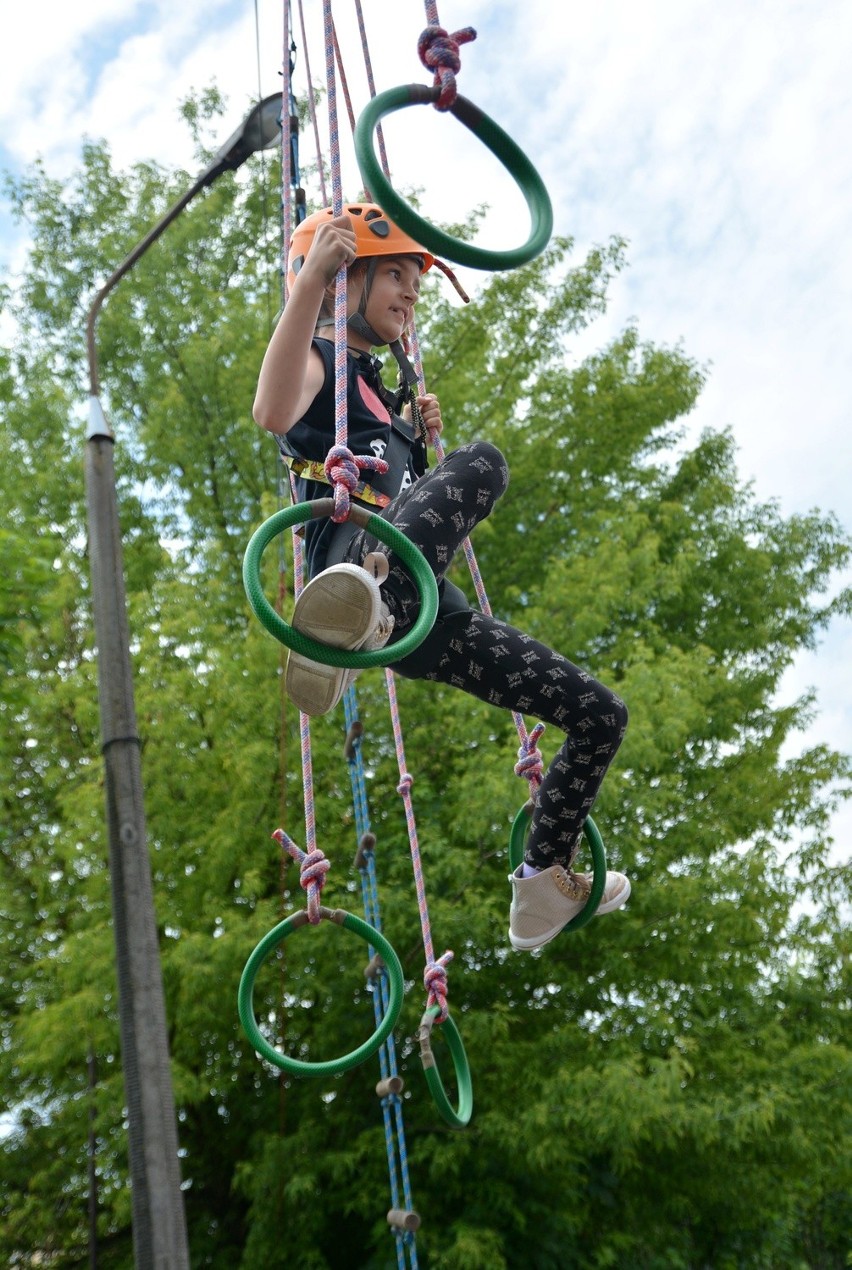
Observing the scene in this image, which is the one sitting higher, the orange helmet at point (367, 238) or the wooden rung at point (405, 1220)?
the orange helmet at point (367, 238)

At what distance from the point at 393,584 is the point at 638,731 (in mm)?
4729

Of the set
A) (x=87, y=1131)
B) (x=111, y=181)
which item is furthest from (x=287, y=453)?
(x=111, y=181)

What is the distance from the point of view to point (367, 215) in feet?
10.2

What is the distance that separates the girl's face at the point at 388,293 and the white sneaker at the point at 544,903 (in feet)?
4.56

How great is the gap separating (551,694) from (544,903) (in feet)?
1.88

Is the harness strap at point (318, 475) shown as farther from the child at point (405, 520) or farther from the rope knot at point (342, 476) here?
the rope knot at point (342, 476)

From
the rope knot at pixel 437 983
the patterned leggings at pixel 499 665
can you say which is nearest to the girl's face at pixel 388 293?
the patterned leggings at pixel 499 665

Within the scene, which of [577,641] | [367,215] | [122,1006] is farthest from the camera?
[577,641]

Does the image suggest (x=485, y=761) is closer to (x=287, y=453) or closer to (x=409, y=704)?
(x=409, y=704)

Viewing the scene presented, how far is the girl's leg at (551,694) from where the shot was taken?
9.93ft

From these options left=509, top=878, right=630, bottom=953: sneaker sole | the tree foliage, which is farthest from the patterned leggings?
the tree foliage

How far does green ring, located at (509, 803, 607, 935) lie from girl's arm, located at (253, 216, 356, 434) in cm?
118

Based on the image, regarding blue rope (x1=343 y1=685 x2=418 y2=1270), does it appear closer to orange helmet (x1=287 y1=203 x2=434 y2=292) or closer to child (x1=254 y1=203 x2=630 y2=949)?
child (x1=254 y1=203 x2=630 y2=949)

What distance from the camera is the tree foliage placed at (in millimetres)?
7129
